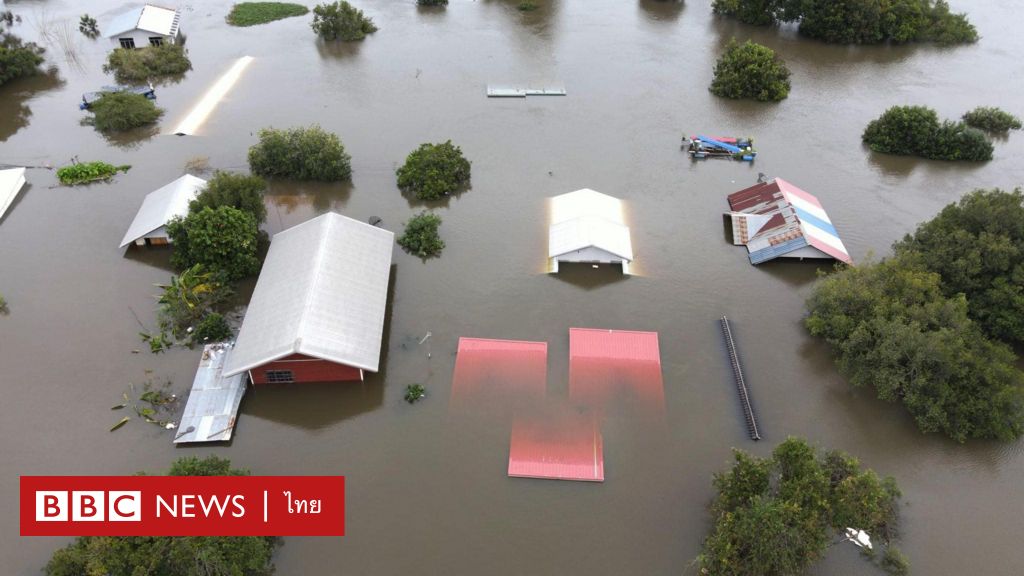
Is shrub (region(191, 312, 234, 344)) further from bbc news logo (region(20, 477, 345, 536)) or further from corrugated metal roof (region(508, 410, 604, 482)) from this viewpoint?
corrugated metal roof (region(508, 410, 604, 482))

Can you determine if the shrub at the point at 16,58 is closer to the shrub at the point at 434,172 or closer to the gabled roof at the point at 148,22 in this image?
the gabled roof at the point at 148,22

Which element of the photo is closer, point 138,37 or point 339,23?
point 138,37

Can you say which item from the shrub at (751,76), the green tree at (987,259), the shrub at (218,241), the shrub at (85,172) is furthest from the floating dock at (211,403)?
the shrub at (751,76)

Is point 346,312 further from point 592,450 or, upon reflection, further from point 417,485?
point 592,450

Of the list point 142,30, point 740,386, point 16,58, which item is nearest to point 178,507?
point 740,386

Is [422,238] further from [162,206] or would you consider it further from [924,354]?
[924,354]

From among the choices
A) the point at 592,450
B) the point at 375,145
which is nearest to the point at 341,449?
the point at 592,450
